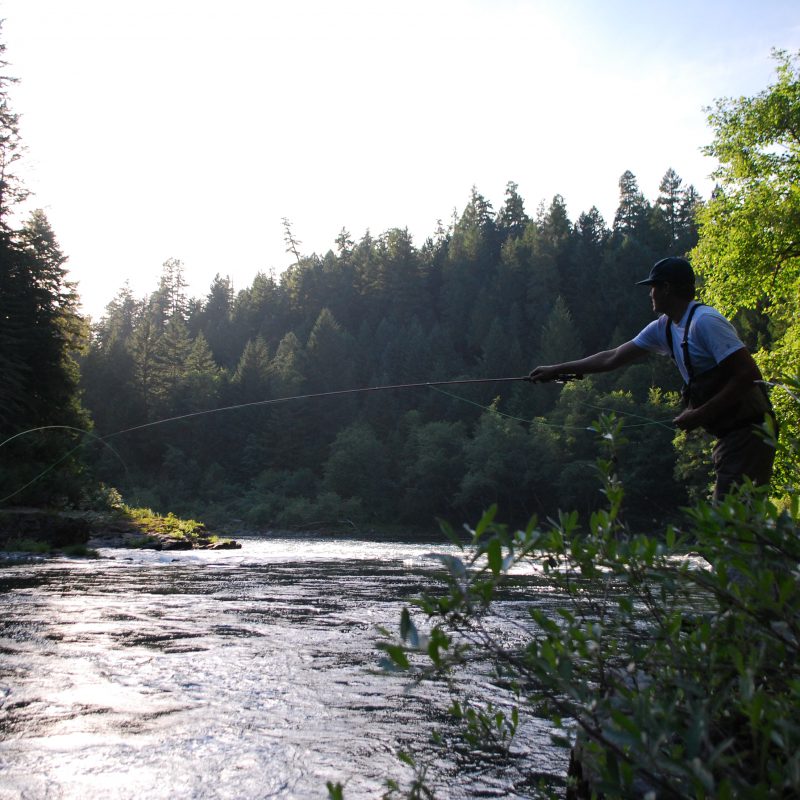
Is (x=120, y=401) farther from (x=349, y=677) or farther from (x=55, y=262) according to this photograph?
(x=349, y=677)

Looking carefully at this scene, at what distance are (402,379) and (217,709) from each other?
88.0m

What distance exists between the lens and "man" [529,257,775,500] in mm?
4375

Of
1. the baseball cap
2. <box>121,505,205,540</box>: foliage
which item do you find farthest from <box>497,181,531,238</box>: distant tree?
the baseball cap

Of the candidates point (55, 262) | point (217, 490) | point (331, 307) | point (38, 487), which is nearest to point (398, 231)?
point (331, 307)

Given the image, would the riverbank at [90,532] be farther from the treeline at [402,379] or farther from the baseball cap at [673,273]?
the treeline at [402,379]

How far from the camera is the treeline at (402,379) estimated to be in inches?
2549

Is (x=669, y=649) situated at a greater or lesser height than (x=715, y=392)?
lesser

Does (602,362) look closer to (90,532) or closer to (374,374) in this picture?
(90,532)

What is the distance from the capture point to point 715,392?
14.9 feet

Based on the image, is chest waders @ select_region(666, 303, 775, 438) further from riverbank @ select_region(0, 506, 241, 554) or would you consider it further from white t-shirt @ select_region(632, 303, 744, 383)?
riverbank @ select_region(0, 506, 241, 554)

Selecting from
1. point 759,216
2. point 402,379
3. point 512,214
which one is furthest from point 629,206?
point 759,216

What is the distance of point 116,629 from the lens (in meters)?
7.70

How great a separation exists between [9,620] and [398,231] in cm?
11967

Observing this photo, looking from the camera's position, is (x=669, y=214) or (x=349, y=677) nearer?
(x=349, y=677)
